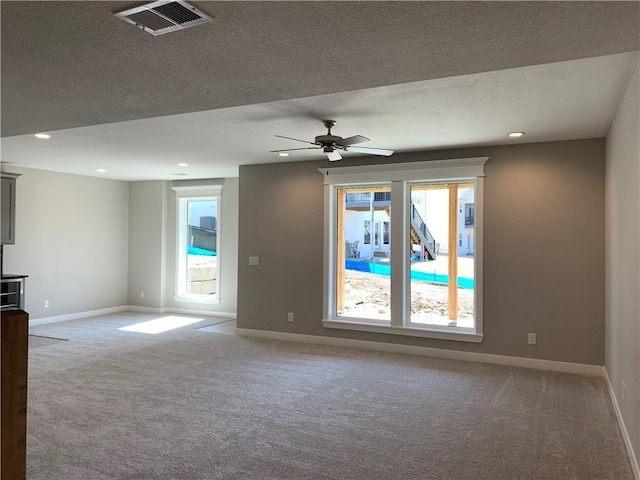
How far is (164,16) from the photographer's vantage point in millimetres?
1813

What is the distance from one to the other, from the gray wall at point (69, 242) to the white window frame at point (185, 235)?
1.16 m

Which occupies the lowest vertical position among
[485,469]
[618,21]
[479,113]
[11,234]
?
[485,469]

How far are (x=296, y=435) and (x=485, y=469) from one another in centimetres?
126

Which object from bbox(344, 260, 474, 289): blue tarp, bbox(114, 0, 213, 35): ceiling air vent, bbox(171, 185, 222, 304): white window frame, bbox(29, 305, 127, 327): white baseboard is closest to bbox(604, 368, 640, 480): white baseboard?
bbox(344, 260, 474, 289): blue tarp

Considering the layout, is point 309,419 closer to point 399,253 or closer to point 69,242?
point 399,253

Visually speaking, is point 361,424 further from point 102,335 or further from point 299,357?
point 102,335

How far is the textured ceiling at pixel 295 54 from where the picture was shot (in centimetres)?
178

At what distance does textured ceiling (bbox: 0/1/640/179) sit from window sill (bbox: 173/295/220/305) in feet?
16.1

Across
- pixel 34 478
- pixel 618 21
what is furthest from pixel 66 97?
pixel 618 21

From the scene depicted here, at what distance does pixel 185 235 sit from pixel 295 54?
271 inches

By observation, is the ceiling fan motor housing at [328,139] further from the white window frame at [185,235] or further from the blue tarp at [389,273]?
the white window frame at [185,235]

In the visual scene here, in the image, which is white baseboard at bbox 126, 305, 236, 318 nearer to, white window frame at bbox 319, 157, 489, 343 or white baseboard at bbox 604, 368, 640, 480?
white window frame at bbox 319, 157, 489, 343

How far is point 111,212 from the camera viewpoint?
28.0 ft

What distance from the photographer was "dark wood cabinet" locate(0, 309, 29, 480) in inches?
62.3
